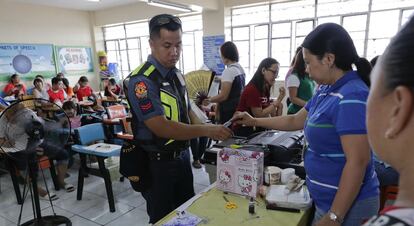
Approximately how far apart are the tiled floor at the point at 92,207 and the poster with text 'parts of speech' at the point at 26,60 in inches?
232

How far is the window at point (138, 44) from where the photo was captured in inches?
322

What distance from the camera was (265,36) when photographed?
23.3 ft

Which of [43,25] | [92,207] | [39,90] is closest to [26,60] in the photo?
[43,25]

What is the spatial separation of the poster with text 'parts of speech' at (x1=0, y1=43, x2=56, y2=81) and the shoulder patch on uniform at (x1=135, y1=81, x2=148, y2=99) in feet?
27.8

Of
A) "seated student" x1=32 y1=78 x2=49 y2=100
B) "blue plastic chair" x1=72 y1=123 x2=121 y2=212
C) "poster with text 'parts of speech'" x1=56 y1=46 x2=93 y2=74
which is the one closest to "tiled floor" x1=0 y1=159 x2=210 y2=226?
"blue plastic chair" x1=72 y1=123 x2=121 y2=212

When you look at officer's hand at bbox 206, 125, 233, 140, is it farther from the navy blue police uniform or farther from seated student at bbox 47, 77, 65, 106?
seated student at bbox 47, 77, 65, 106

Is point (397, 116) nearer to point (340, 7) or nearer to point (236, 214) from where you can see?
point (236, 214)

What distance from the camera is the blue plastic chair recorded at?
8.86 ft

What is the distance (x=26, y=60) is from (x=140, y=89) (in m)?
8.68

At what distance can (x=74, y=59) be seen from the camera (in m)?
9.47

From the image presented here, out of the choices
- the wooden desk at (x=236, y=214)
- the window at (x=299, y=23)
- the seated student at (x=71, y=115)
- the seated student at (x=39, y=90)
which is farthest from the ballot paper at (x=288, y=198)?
the seated student at (x=39, y=90)

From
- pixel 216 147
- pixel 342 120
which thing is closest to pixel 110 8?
pixel 216 147

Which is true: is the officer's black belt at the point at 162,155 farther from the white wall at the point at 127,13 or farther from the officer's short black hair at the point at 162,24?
the white wall at the point at 127,13

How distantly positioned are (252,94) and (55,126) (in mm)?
1602
